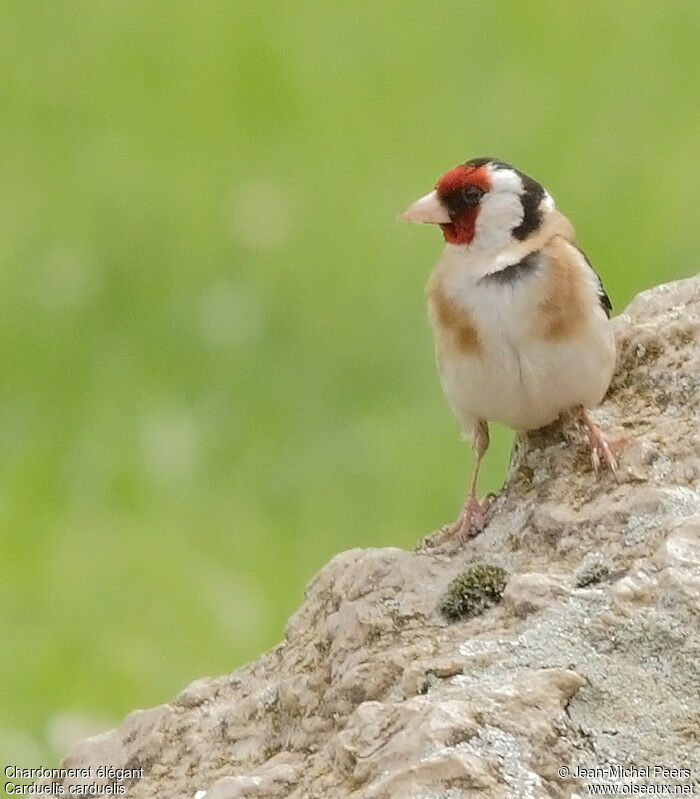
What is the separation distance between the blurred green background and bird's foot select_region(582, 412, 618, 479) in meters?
3.10

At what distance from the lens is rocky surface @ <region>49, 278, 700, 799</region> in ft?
9.62

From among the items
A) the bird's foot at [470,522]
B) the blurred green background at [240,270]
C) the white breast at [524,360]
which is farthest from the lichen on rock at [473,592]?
the blurred green background at [240,270]

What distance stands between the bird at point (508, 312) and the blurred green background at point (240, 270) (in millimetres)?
2793

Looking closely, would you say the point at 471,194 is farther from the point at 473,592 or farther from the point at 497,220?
the point at 473,592

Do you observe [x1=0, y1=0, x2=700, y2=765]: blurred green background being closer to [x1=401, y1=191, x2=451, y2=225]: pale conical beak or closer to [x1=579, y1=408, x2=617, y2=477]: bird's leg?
[x1=401, y1=191, x2=451, y2=225]: pale conical beak

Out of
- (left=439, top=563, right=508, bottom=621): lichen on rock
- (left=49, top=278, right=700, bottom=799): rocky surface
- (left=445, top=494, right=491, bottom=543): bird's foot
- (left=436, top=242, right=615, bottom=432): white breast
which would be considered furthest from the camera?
(left=436, top=242, right=615, bottom=432): white breast

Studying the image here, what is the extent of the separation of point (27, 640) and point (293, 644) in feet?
12.0

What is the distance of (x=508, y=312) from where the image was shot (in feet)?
13.4

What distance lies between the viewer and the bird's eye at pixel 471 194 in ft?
14.2

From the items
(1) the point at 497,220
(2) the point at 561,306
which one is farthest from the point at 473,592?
(1) the point at 497,220

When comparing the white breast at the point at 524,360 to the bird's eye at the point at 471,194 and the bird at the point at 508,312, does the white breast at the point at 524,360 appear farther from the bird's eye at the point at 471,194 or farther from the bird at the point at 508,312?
the bird's eye at the point at 471,194

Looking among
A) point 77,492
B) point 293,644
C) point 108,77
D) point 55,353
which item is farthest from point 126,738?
point 108,77

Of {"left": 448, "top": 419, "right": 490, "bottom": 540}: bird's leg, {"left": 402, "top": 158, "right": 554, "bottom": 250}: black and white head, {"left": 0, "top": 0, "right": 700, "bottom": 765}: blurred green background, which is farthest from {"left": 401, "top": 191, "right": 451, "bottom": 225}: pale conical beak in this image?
{"left": 0, "top": 0, "right": 700, "bottom": 765}: blurred green background

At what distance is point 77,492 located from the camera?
318 inches
